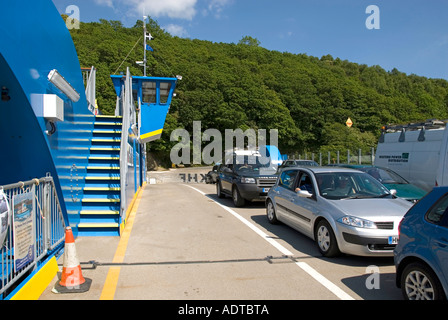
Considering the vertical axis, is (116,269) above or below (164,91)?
below

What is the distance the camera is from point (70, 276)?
4.42 metres

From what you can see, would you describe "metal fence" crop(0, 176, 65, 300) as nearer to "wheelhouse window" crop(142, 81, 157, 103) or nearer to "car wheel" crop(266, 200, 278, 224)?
"car wheel" crop(266, 200, 278, 224)

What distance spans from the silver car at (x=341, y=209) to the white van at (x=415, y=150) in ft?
14.3

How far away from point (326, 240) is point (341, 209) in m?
0.61

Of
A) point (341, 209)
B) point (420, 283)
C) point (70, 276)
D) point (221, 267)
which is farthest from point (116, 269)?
point (420, 283)

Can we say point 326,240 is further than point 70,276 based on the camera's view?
Yes

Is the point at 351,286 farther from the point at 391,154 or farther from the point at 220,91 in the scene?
the point at 220,91

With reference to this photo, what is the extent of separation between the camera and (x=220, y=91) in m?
55.8

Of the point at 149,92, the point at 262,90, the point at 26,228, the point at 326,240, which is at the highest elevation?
the point at 262,90

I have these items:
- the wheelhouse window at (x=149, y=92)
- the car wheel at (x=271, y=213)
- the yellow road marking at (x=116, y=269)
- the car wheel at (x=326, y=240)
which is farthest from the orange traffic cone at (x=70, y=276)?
the wheelhouse window at (x=149, y=92)

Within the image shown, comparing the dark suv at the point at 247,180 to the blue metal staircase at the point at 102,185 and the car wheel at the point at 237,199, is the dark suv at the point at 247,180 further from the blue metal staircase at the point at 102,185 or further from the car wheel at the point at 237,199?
the blue metal staircase at the point at 102,185

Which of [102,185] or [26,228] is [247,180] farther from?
[26,228]

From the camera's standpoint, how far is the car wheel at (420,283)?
337 centimetres
